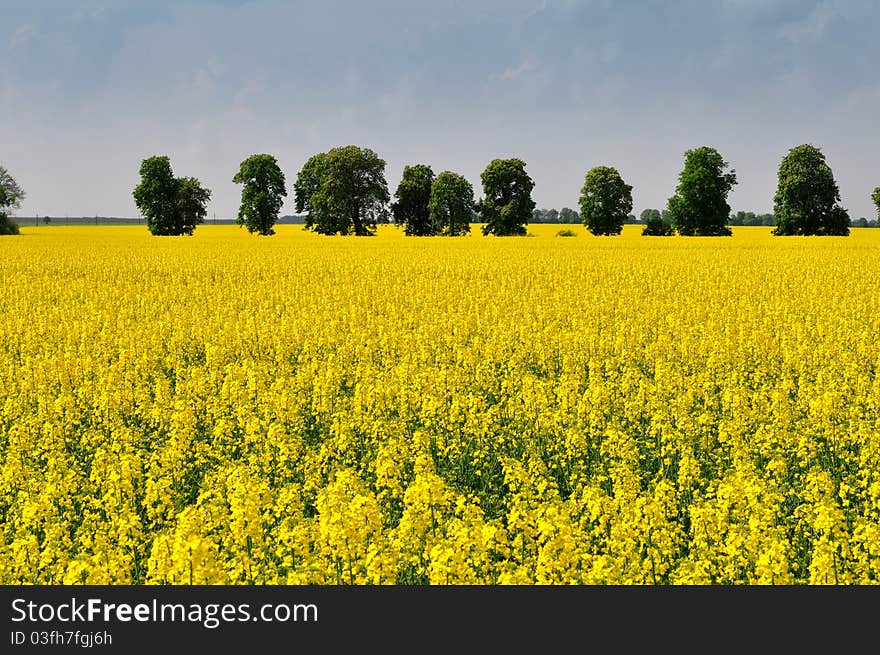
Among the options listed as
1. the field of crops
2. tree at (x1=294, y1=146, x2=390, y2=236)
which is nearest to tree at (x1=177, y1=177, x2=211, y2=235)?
tree at (x1=294, y1=146, x2=390, y2=236)

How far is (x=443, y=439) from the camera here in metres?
10.8

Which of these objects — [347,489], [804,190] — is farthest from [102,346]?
[804,190]

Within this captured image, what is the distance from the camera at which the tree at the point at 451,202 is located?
9569 centimetres

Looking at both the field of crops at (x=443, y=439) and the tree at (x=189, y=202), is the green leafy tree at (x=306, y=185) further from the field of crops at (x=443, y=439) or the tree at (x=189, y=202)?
the field of crops at (x=443, y=439)

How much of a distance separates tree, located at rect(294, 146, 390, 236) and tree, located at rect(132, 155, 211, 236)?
785 inches

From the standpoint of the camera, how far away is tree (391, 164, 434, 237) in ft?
332

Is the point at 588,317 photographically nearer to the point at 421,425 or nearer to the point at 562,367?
the point at 562,367

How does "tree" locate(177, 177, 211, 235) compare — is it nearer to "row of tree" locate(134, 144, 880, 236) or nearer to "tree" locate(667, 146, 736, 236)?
"row of tree" locate(134, 144, 880, 236)

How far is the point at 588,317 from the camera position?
2148cm

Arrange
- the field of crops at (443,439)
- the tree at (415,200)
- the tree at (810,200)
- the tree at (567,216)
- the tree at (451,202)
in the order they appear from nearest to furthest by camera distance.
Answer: the field of crops at (443,439)
the tree at (810,200)
the tree at (451,202)
the tree at (415,200)
the tree at (567,216)

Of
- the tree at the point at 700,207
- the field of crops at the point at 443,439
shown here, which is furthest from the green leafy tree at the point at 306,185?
the field of crops at the point at 443,439

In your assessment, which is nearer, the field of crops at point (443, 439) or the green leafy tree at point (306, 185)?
the field of crops at point (443, 439)

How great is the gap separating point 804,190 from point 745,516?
302ft

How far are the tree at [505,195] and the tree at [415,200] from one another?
9173 mm
